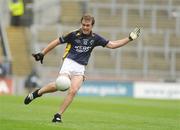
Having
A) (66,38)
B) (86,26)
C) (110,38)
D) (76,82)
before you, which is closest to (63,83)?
(76,82)

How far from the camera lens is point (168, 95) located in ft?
116

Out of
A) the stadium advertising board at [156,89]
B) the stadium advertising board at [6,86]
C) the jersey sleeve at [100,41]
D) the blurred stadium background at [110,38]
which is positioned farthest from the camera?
the blurred stadium background at [110,38]

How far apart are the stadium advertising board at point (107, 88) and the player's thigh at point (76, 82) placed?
21.8 metres

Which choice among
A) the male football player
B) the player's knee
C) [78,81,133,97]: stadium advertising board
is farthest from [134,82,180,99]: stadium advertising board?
the player's knee

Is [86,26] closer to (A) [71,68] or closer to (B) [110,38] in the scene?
(A) [71,68]

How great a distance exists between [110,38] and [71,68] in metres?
26.3

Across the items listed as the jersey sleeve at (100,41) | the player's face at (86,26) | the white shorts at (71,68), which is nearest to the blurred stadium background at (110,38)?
the jersey sleeve at (100,41)

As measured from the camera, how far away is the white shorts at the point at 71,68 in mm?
13883

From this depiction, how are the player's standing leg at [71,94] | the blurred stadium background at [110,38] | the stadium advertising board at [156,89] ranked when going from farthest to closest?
the blurred stadium background at [110,38] < the stadium advertising board at [156,89] < the player's standing leg at [71,94]

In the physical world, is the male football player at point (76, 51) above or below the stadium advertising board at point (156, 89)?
above

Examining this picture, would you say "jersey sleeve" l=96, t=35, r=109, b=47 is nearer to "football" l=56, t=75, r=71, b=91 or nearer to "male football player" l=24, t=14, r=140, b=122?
"male football player" l=24, t=14, r=140, b=122

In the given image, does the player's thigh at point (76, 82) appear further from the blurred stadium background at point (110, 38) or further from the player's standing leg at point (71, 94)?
the blurred stadium background at point (110, 38)

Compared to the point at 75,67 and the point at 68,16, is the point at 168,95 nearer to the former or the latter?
the point at 68,16

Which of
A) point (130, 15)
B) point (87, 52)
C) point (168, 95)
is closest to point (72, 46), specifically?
point (87, 52)
